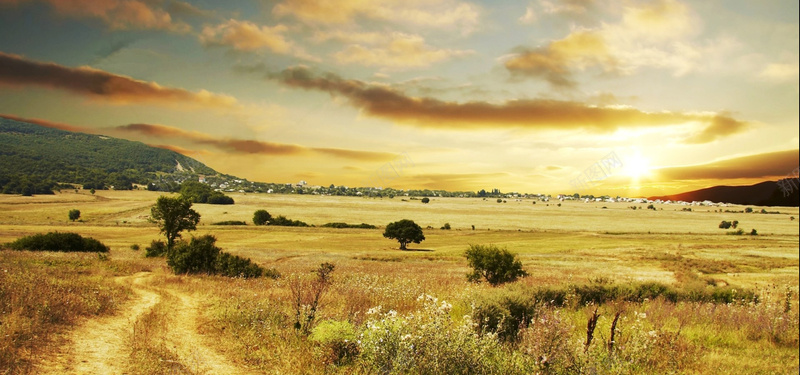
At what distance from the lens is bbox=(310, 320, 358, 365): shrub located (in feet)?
25.7

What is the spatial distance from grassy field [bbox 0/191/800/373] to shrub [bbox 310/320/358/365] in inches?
6.1

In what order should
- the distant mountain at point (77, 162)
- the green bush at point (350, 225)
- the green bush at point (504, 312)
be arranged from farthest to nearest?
the green bush at point (350, 225) < the distant mountain at point (77, 162) < the green bush at point (504, 312)

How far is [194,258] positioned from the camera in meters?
24.7

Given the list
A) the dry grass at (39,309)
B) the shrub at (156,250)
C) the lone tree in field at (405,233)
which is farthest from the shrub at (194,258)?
the lone tree in field at (405,233)

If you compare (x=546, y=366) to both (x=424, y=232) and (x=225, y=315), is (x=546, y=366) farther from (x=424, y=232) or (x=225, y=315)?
(x=424, y=232)

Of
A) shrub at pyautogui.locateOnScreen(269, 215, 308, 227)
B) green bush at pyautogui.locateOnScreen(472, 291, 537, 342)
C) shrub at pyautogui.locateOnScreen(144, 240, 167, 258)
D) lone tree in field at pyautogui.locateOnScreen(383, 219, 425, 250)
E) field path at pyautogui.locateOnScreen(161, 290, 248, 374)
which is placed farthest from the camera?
shrub at pyautogui.locateOnScreen(269, 215, 308, 227)

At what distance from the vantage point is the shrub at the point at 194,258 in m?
24.3

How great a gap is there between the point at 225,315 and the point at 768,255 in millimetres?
73237

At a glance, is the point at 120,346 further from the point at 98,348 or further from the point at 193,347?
the point at 193,347

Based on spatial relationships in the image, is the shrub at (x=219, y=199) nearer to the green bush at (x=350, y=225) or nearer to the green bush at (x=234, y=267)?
the green bush at (x=350, y=225)

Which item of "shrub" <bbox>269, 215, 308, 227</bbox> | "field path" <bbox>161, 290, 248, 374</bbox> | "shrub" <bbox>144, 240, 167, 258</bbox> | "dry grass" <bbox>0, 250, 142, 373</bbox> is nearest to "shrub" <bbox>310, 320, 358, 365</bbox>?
"field path" <bbox>161, 290, 248, 374</bbox>

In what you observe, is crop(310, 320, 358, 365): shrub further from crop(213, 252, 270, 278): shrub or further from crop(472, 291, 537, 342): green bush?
crop(213, 252, 270, 278): shrub

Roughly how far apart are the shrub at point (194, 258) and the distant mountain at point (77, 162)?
14.5m

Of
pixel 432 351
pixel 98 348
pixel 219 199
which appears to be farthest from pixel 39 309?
pixel 219 199
